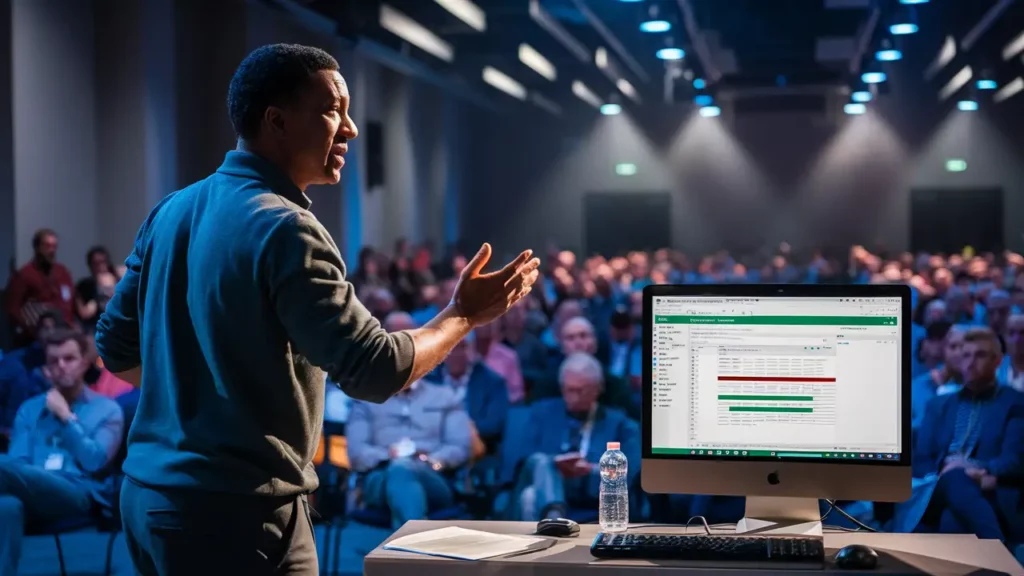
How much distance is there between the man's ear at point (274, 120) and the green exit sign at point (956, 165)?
19.6 metres

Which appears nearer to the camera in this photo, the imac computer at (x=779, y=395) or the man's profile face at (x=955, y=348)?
the imac computer at (x=779, y=395)

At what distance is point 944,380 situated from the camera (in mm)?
5375

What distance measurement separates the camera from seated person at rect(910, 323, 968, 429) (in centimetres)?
481

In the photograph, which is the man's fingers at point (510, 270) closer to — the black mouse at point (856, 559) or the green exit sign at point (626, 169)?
the black mouse at point (856, 559)

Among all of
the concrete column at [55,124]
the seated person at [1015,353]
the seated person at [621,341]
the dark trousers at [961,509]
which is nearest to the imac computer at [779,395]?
the dark trousers at [961,509]

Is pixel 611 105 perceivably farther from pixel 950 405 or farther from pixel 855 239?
pixel 950 405

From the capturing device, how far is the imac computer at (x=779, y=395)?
2.16 metres

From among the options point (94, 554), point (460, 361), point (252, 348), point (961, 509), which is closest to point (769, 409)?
point (252, 348)

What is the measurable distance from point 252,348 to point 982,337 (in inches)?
150

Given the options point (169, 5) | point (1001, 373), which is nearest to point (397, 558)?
point (1001, 373)

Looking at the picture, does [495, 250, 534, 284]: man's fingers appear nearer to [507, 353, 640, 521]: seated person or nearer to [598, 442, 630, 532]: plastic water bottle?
[598, 442, 630, 532]: plastic water bottle

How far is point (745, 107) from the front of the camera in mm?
20266

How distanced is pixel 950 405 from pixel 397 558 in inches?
124

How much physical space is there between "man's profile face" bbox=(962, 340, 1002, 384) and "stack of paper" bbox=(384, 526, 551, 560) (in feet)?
10.00
